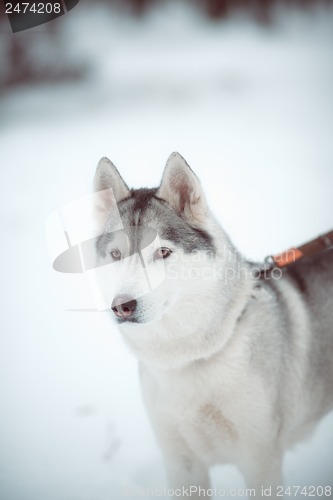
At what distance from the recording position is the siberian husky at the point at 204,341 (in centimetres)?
146

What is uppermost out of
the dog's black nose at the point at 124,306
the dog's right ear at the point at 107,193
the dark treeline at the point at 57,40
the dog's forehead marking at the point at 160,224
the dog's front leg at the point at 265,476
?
the dark treeline at the point at 57,40

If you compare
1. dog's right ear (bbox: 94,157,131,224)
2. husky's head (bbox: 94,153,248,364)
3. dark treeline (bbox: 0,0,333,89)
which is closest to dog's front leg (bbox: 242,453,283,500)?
husky's head (bbox: 94,153,248,364)

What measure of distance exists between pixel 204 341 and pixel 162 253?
0.33 m

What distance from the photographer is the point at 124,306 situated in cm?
132

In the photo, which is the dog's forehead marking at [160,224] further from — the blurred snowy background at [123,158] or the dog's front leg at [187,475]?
the blurred snowy background at [123,158]

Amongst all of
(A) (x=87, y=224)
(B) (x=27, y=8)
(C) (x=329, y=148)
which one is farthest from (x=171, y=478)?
(C) (x=329, y=148)

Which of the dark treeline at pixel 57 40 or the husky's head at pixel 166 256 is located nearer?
the husky's head at pixel 166 256

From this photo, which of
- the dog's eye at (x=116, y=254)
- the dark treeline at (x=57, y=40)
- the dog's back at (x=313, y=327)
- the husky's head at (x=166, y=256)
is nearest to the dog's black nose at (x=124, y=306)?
the husky's head at (x=166, y=256)

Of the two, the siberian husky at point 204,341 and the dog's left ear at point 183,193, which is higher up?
the dog's left ear at point 183,193

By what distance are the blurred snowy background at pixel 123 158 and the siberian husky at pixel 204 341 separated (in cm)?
35

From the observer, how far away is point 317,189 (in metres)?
3.72

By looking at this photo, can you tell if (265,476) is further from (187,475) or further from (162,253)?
(162,253)

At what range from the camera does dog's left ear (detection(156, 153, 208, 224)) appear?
1507 mm

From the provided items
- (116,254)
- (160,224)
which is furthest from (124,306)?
(160,224)
